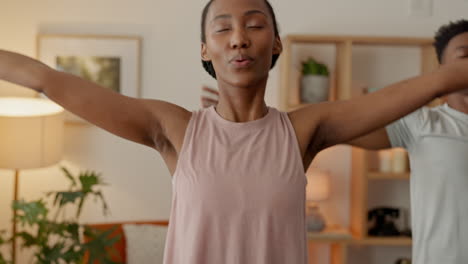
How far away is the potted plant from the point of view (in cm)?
326

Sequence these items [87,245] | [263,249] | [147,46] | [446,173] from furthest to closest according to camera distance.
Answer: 1. [147,46]
2. [87,245]
3. [446,173]
4. [263,249]

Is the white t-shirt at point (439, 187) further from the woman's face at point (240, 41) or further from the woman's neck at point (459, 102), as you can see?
the woman's face at point (240, 41)

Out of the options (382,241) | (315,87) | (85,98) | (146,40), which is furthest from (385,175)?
(85,98)

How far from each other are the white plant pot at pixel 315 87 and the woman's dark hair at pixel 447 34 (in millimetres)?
1674

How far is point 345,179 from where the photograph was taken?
3.61m

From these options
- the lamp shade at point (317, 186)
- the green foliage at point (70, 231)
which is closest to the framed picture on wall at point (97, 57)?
the green foliage at point (70, 231)

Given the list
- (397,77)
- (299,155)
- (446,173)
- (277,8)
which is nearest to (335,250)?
(397,77)

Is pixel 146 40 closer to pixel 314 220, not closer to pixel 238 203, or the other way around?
pixel 314 220

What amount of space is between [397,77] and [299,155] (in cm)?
289

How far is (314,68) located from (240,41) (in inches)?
97.1

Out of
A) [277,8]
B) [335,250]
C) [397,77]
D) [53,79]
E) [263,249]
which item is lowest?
[335,250]

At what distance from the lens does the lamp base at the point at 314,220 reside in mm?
3254

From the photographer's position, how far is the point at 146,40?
346 centimetres

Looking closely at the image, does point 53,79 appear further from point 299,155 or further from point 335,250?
point 335,250
